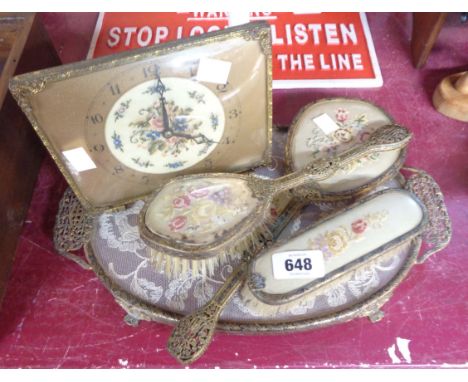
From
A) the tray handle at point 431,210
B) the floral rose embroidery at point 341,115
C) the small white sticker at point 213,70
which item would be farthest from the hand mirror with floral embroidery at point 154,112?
the tray handle at point 431,210

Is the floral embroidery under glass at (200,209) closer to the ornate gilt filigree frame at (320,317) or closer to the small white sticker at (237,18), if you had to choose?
the ornate gilt filigree frame at (320,317)

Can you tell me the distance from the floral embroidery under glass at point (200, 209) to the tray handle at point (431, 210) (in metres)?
0.27

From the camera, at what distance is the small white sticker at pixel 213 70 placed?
0.49 metres

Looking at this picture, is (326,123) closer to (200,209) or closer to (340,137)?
(340,137)

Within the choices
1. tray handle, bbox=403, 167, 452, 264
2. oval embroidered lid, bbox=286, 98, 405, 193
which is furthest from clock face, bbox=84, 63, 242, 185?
tray handle, bbox=403, 167, 452, 264

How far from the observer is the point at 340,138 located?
2.04 ft

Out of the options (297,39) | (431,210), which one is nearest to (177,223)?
(431,210)

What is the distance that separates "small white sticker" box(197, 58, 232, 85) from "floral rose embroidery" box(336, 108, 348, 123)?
0.20m

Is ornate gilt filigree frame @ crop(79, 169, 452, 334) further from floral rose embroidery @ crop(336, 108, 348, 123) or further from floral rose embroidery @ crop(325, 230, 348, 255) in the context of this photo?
floral rose embroidery @ crop(336, 108, 348, 123)

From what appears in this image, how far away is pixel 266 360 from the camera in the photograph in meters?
0.58

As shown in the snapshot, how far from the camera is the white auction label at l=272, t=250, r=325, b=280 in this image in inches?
20.5

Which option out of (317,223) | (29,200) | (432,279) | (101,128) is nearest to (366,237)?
(317,223)

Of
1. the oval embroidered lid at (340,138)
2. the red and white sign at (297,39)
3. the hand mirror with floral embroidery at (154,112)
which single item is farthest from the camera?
the red and white sign at (297,39)

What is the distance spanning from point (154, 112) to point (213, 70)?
8cm
